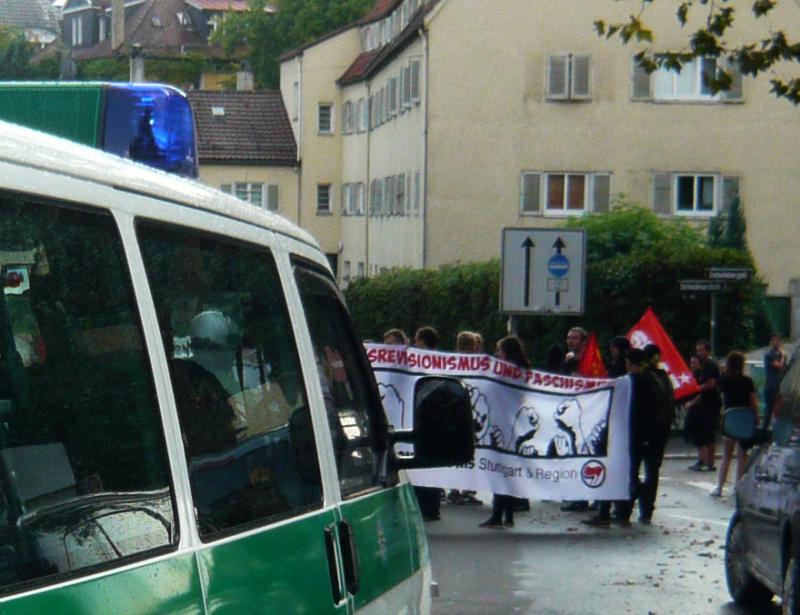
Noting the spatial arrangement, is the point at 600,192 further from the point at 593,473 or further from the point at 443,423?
the point at 443,423

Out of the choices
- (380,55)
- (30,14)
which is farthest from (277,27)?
(30,14)

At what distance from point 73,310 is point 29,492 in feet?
1.06

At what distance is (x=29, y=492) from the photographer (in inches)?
97.2

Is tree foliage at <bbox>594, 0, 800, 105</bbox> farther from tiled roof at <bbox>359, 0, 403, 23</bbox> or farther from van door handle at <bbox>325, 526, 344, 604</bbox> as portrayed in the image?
tiled roof at <bbox>359, 0, 403, 23</bbox>

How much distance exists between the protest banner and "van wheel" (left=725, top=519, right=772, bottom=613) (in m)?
4.70

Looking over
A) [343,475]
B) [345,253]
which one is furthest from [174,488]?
[345,253]

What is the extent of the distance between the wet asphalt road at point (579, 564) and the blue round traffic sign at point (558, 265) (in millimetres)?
2812

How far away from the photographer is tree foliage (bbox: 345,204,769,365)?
100 feet

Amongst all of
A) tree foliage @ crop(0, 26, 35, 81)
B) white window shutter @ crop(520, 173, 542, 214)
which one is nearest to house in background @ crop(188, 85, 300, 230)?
tree foliage @ crop(0, 26, 35, 81)

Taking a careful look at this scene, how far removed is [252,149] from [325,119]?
4041 mm

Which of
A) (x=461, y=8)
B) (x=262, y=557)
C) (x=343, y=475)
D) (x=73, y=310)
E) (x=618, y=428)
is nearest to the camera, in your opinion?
(x=73, y=310)

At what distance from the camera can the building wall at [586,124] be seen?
45125 millimetres

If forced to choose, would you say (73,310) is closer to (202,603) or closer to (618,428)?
(202,603)

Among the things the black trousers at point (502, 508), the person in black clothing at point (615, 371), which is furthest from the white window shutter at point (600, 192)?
the black trousers at point (502, 508)
